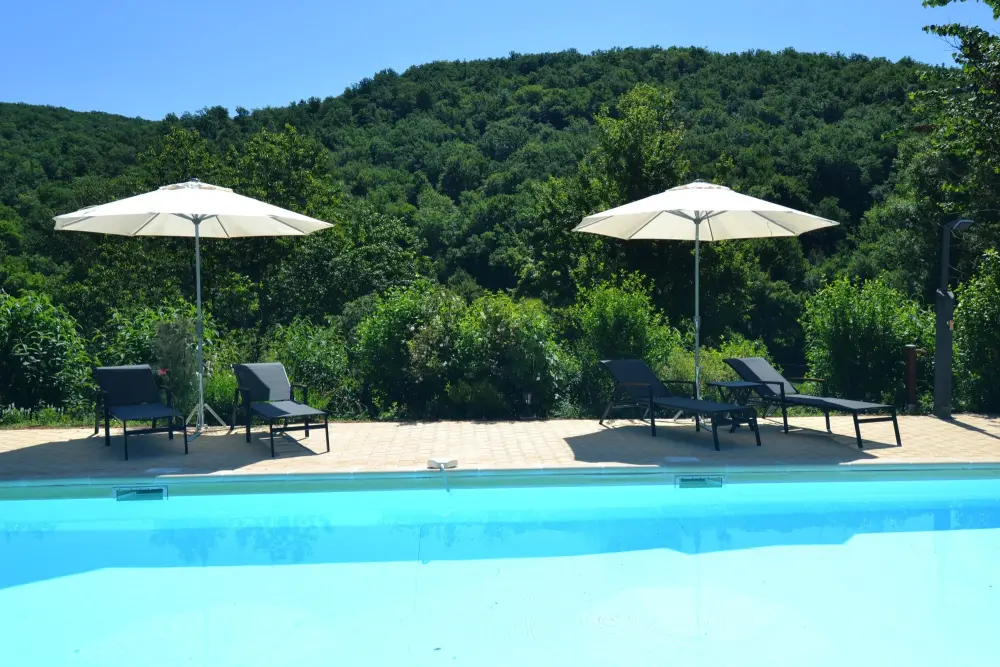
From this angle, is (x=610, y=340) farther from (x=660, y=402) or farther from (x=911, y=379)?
(x=911, y=379)

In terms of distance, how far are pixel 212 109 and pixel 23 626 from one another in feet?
106

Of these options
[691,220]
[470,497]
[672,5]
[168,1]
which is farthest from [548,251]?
[470,497]

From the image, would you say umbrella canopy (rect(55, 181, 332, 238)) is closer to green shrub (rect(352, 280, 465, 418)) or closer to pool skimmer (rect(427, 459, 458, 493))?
green shrub (rect(352, 280, 465, 418))

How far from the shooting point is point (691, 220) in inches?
336

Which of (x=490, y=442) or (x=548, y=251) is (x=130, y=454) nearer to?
(x=490, y=442)

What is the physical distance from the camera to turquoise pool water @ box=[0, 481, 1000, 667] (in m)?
4.03

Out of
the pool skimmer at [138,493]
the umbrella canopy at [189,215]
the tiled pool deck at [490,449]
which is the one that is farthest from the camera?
the umbrella canopy at [189,215]

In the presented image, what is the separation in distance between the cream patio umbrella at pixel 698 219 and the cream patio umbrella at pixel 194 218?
2.81m

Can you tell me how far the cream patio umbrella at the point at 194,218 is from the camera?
7.01 m

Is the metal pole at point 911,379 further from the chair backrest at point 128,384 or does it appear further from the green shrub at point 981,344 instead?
the chair backrest at point 128,384

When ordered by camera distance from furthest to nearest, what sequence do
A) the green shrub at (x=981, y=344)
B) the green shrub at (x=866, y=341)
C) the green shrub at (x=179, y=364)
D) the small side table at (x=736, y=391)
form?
the green shrub at (x=866, y=341), the green shrub at (x=981, y=344), the green shrub at (x=179, y=364), the small side table at (x=736, y=391)

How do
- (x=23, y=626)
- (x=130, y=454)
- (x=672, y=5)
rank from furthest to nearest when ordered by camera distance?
(x=672, y=5)
(x=130, y=454)
(x=23, y=626)

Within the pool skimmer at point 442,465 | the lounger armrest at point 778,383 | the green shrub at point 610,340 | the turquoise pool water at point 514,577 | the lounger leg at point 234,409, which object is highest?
the green shrub at point 610,340

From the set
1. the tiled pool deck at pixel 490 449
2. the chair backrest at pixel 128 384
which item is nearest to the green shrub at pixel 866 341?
the tiled pool deck at pixel 490 449
